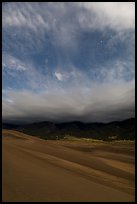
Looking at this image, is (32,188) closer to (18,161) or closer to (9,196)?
(9,196)

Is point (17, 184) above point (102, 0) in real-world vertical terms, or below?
below

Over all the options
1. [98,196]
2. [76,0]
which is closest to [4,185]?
[98,196]

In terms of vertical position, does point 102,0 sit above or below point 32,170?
above

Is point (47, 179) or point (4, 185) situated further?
point (47, 179)

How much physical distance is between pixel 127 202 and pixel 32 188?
8.43ft

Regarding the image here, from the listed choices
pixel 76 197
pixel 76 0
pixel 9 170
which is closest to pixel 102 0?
pixel 76 0

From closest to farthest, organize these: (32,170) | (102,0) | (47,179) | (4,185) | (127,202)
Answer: (102,0), (4,185), (127,202), (47,179), (32,170)

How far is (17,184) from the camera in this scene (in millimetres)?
6977

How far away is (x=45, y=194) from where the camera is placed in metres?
6.77

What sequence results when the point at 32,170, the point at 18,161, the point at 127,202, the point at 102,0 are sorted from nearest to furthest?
the point at 102,0 < the point at 127,202 < the point at 32,170 < the point at 18,161

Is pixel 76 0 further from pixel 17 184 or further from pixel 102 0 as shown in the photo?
pixel 17 184

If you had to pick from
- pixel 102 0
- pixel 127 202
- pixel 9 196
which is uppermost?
pixel 102 0

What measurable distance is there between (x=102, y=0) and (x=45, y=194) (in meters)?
4.85

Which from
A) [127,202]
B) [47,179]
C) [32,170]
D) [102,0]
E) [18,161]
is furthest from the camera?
[18,161]
